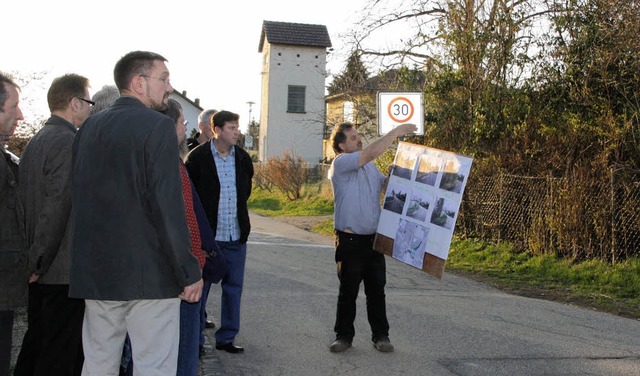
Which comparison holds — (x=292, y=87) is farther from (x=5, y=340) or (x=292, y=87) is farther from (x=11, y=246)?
(x=5, y=340)

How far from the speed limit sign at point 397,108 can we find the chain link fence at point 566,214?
16.1ft

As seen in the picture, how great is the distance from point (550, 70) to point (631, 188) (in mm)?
4290

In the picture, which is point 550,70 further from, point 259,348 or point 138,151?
point 138,151

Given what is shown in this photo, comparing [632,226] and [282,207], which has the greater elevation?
[632,226]

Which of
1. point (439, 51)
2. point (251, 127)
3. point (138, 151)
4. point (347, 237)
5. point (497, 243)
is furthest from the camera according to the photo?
point (251, 127)

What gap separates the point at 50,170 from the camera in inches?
173

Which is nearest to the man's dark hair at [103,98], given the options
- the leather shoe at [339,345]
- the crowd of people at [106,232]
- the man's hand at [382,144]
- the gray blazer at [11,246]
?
the crowd of people at [106,232]

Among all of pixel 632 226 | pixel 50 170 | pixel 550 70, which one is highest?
pixel 550 70

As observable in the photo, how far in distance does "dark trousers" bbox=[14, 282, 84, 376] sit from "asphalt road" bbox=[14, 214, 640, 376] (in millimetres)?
1277

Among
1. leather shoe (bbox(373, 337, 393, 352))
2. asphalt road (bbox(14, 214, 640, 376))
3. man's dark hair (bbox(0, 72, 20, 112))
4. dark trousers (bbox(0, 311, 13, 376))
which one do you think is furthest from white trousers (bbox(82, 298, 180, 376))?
leather shoe (bbox(373, 337, 393, 352))

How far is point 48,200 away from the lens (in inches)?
171

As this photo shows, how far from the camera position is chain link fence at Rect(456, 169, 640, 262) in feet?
37.1

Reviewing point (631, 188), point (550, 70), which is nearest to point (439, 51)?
point (550, 70)

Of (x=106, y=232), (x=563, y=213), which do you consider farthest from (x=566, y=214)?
(x=106, y=232)
